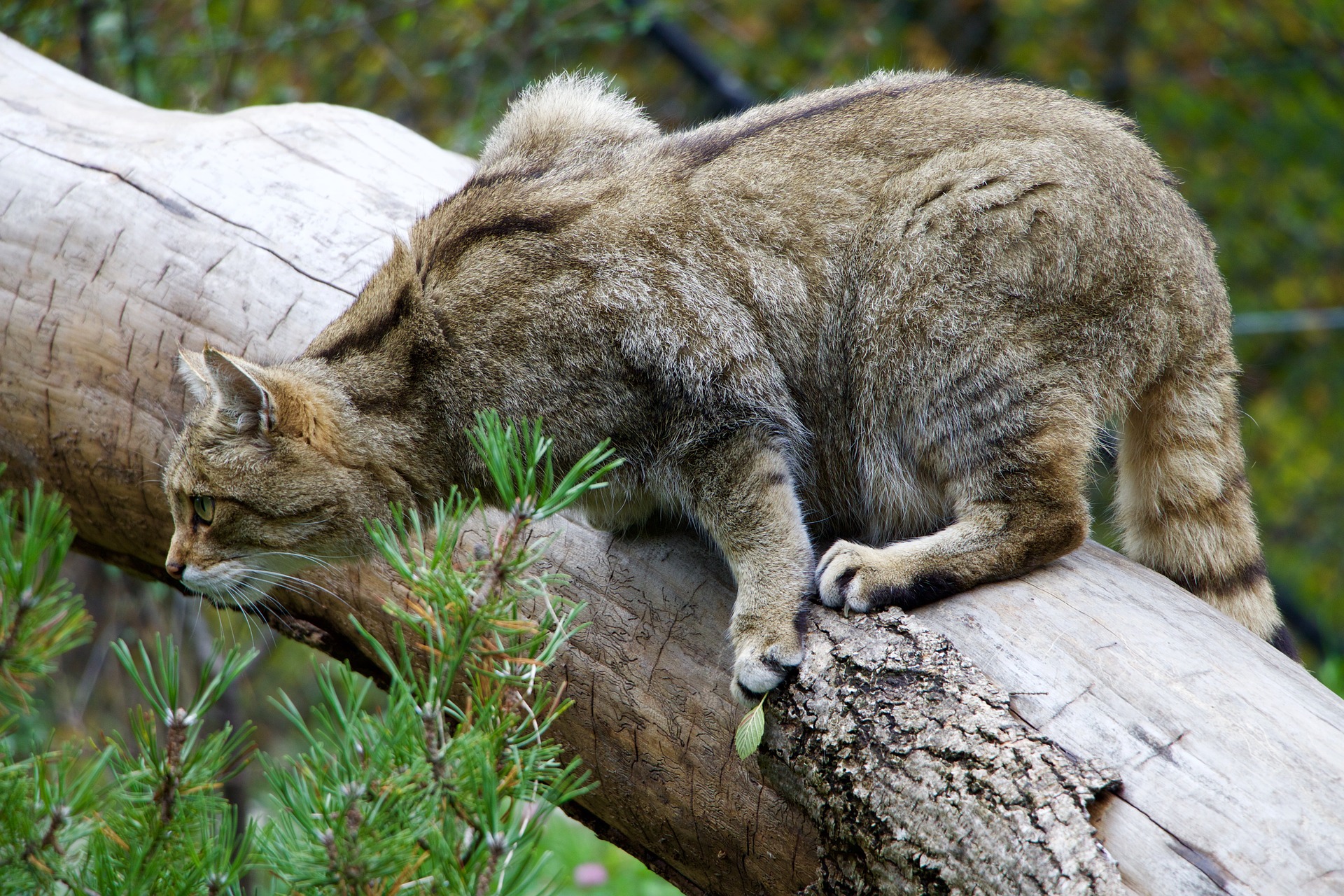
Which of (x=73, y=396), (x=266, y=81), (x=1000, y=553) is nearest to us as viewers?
(x=1000, y=553)

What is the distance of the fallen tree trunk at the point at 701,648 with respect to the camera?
73.2 inches

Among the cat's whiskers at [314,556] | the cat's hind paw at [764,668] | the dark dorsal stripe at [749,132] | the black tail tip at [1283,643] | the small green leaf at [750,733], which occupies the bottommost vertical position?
the cat's whiskers at [314,556]

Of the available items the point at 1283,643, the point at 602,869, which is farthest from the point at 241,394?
the point at 1283,643

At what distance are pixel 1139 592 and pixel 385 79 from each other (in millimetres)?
3943

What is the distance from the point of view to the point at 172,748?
55.4 inches

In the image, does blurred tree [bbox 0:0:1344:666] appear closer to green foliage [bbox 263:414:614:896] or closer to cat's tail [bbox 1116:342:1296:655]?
cat's tail [bbox 1116:342:1296:655]

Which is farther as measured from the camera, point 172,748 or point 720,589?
point 720,589

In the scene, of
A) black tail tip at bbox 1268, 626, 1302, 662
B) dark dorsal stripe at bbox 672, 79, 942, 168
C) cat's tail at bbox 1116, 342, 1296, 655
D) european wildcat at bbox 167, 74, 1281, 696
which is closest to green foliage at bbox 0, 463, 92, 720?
european wildcat at bbox 167, 74, 1281, 696

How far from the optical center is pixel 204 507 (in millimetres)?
2678

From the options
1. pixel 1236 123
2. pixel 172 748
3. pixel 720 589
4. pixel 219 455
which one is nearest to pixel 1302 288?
pixel 1236 123

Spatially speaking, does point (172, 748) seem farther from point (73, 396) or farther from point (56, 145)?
point (56, 145)

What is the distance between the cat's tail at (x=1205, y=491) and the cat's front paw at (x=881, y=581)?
2.26 feet

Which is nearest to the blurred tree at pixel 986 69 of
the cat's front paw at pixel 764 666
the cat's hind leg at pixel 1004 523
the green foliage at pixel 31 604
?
the cat's hind leg at pixel 1004 523

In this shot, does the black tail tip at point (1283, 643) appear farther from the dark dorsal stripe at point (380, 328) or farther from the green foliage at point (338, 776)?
the dark dorsal stripe at point (380, 328)
